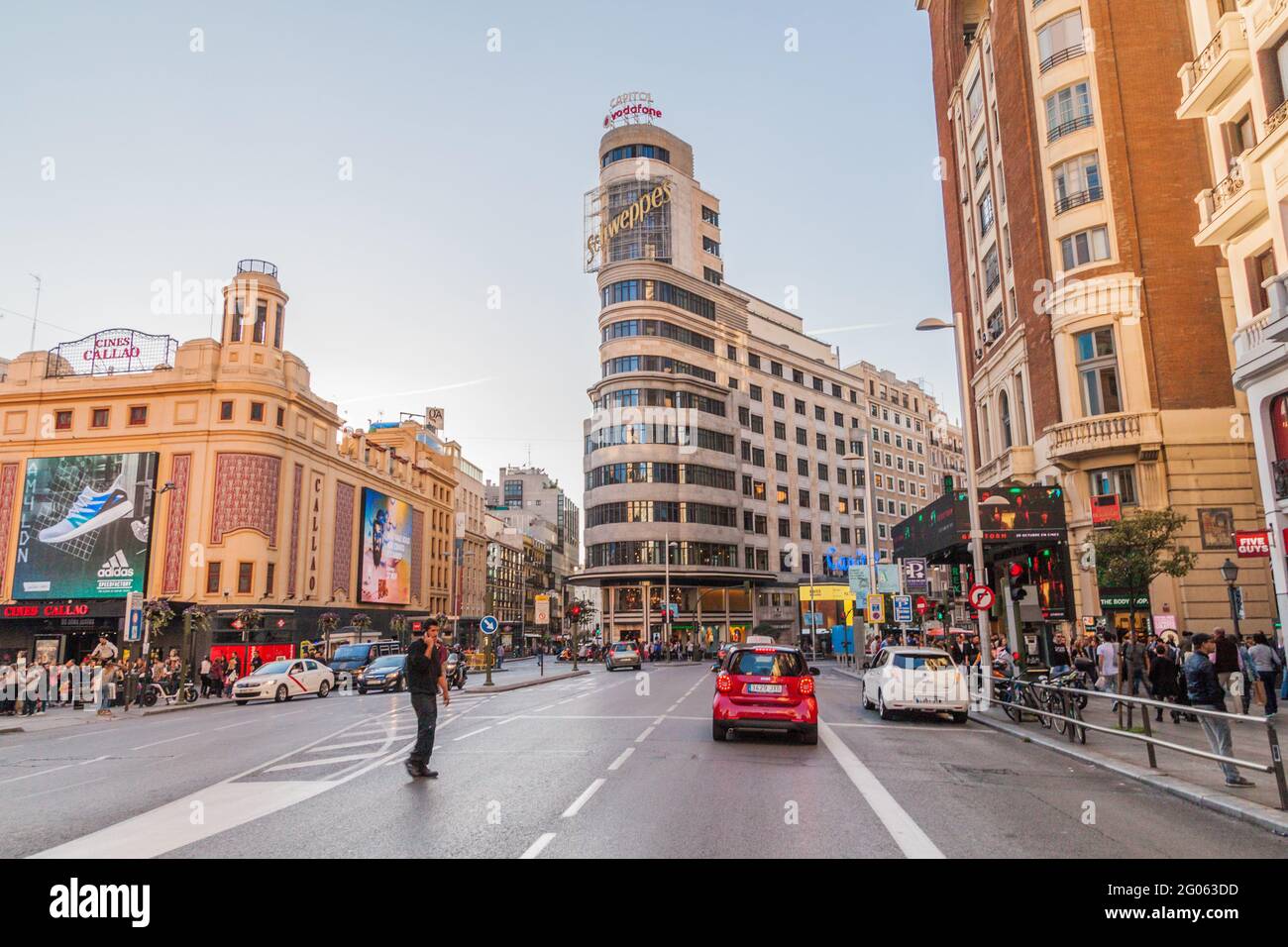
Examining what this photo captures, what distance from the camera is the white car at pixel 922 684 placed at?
17500 millimetres

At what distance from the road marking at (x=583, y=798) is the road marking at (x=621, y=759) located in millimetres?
1103

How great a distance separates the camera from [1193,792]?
30.1 feet

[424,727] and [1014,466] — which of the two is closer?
[424,727]

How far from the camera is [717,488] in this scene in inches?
2908

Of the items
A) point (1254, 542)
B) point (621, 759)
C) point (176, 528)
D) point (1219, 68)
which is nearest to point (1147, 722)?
point (621, 759)

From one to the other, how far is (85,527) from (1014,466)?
49091 millimetres

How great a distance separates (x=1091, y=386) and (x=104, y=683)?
111 ft

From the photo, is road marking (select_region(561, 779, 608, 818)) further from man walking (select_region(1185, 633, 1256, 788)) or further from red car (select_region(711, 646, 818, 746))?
man walking (select_region(1185, 633, 1256, 788))

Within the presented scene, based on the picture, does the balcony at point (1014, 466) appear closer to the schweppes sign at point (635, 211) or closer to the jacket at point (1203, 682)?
the jacket at point (1203, 682)

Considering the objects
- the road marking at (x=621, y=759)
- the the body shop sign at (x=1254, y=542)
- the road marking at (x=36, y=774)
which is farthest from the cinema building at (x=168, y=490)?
the the body shop sign at (x=1254, y=542)

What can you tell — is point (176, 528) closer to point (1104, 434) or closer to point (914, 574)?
point (914, 574)

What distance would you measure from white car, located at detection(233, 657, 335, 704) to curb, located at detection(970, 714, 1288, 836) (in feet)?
86.0

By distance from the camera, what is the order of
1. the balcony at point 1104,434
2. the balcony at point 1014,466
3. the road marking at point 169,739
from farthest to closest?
the balcony at point 1014,466 → the balcony at point 1104,434 → the road marking at point 169,739
